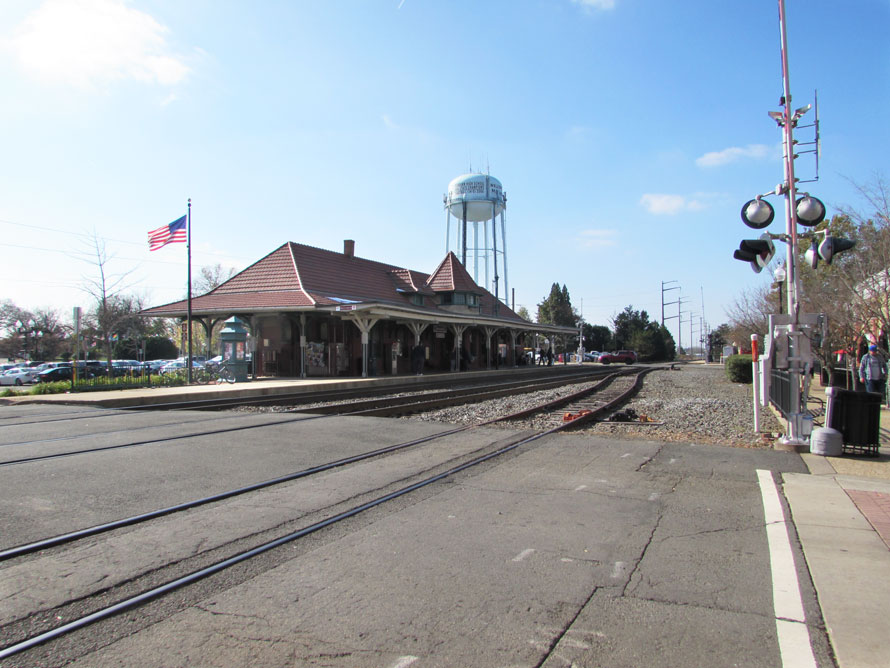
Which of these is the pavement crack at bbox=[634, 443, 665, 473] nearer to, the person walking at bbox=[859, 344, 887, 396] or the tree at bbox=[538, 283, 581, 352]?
the person walking at bbox=[859, 344, 887, 396]

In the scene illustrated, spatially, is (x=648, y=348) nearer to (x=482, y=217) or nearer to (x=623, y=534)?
(x=482, y=217)

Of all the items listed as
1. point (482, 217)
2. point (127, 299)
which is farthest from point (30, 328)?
point (482, 217)

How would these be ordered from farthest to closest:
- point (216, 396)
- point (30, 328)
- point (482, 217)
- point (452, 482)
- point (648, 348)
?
point (648, 348)
point (30, 328)
point (482, 217)
point (216, 396)
point (452, 482)

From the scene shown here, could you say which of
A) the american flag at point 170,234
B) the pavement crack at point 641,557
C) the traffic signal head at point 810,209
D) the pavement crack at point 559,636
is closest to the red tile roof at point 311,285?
the american flag at point 170,234

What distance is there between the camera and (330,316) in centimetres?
3142

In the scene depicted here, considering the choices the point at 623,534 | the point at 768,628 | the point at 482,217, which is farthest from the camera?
the point at 482,217

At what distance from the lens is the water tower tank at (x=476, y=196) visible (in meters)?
58.8

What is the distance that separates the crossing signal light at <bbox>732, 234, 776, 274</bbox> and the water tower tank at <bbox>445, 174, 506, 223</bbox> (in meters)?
50.3

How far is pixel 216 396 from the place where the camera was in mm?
20031

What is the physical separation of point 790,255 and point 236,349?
22.1 meters

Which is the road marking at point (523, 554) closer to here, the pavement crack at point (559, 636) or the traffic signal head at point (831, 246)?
the pavement crack at point (559, 636)

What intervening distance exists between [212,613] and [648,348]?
78.2m

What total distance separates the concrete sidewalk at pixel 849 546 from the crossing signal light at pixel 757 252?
3195mm

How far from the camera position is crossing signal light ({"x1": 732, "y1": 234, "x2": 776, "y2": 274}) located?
9453 mm
